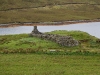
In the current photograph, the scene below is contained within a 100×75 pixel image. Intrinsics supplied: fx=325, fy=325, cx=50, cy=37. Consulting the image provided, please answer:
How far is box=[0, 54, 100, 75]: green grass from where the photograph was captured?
103 ft

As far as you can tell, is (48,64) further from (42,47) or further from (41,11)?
(41,11)

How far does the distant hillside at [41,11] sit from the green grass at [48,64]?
11398 cm

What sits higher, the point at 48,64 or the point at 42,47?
the point at 42,47

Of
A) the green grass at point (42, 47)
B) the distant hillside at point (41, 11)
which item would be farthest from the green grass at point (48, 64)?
the distant hillside at point (41, 11)

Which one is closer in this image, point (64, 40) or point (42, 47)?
point (64, 40)

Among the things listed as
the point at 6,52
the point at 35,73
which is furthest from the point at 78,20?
the point at 35,73

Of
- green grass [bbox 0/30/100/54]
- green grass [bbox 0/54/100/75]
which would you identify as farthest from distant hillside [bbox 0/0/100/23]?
green grass [bbox 0/54/100/75]

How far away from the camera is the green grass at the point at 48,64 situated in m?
31.4

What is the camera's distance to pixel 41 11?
179000 mm

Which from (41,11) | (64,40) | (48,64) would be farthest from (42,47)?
(41,11)

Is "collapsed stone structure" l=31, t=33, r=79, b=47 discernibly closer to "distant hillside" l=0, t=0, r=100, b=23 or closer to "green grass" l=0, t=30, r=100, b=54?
"green grass" l=0, t=30, r=100, b=54

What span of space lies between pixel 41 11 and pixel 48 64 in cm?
14534

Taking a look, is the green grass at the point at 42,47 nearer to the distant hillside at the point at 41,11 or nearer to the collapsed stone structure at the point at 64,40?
the collapsed stone structure at the point at 64,40

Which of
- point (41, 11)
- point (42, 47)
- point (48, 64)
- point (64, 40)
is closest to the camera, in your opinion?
point (48, 64)
